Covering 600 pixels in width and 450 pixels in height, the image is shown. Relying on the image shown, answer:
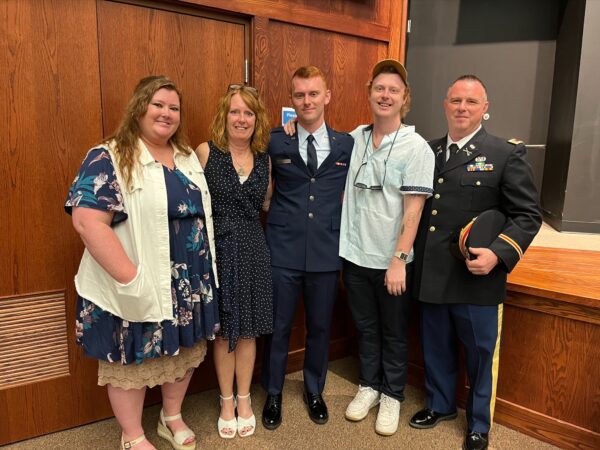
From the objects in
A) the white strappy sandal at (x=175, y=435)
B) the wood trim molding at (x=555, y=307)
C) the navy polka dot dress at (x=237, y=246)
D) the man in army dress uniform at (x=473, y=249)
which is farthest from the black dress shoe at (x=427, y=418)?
the white strappy sandal at (x=175, y=435)

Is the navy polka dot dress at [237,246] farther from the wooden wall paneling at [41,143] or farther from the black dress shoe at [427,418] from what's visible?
the black dress shoe at [427,418]

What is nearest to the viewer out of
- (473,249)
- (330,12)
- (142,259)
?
(142,259)

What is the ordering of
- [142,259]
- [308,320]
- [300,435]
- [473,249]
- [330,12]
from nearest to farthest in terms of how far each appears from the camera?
[142,259]
[473,249]
[300,435]
[308,320]
[330,12]

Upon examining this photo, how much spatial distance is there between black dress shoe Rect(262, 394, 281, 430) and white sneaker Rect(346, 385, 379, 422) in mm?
347

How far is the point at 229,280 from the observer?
1828 mm

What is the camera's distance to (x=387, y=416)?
6.83 ft

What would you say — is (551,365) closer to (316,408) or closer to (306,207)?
(316,408)

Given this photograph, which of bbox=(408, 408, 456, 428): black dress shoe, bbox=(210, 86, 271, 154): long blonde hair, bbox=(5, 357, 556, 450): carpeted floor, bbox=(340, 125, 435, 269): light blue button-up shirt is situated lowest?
bbox=(5, 357, 556, 450): carpeted floor

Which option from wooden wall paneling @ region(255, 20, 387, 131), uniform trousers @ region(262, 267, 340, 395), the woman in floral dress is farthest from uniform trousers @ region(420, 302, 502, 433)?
wooden wall paneling @ region(255, 20, 387, 131)

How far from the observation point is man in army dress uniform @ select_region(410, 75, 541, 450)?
172 cm

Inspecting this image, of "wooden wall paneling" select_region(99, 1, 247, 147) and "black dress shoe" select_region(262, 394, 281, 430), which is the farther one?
"black dress shoe" select_region(262, 394, 281, 430)

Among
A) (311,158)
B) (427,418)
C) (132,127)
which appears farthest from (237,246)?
(427,418)

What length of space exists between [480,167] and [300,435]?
1.45 m

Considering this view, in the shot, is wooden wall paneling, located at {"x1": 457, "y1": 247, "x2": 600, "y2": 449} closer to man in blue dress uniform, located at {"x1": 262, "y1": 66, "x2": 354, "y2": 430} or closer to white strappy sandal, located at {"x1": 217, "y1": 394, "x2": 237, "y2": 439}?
man in blue dress uniform, located at {"x1": 262, "y1": 66, "x2": 354, "y2": 430}
